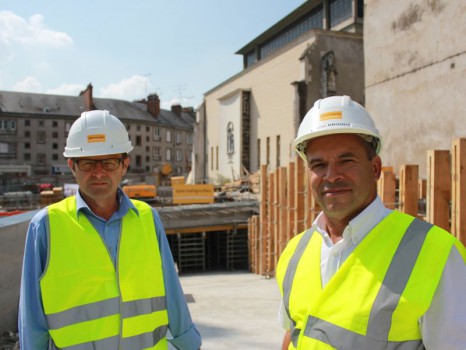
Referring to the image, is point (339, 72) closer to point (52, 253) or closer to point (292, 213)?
point (292, 213)

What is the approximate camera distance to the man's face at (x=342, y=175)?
6.29ft

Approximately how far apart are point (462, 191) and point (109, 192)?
4.93 metres

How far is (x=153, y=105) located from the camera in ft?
225

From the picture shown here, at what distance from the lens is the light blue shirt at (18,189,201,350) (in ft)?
7.80

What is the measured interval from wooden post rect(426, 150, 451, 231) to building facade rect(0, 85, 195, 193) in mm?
49545

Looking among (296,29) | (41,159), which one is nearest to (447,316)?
(296,29)

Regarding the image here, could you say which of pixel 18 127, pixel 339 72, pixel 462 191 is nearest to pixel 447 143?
pixel 462 191

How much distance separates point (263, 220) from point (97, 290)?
467 inches

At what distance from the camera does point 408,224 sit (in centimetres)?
180

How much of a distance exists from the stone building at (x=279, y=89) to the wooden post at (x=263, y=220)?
11.5m

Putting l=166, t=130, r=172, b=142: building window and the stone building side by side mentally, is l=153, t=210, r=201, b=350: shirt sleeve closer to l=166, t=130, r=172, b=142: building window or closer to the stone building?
the stone building

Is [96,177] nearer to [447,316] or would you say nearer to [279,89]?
[447,316]

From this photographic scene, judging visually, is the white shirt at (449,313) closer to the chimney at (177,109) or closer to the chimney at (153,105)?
the chimney at (153,105)

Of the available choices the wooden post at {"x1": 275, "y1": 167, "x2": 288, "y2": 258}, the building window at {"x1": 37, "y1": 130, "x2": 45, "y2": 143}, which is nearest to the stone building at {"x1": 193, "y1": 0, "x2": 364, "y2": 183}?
the wooden post at {"x1": 275, "y1": 167, "x2": 288, "y2": 258}
